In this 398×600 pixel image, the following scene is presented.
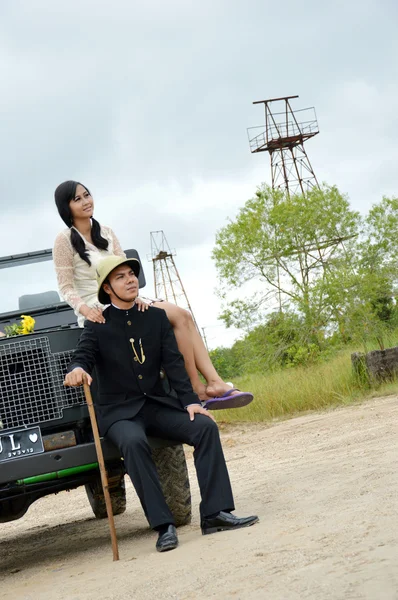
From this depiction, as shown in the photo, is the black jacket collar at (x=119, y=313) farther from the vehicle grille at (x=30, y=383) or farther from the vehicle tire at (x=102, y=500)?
the vehicle tire at (x=102, y=500)

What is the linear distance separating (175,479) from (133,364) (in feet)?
3.35

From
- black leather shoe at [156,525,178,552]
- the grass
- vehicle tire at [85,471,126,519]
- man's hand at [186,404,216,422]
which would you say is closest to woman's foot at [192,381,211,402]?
man's hand at [186,404,216,422]

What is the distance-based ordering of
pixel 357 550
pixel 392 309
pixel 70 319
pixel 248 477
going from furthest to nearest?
pixel 392 309
pixel 248 477
pixel 70 319
pixel 357 550

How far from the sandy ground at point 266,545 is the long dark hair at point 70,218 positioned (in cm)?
205

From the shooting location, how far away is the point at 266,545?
15.3 feet

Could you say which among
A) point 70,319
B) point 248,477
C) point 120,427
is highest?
point 70,319

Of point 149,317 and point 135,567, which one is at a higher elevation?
point 149,317

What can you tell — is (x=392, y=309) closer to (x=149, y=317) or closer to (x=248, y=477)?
(x=248, y=477)

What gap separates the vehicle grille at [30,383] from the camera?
5.81 metres

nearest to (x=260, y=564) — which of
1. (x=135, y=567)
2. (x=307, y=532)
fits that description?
(x=307, y=532)

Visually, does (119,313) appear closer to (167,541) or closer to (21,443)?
(21,443)

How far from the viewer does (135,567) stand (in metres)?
5.04

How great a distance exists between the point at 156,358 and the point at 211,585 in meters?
2.19

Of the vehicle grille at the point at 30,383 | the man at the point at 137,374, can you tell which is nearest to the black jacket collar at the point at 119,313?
the man at the point at 137,374
